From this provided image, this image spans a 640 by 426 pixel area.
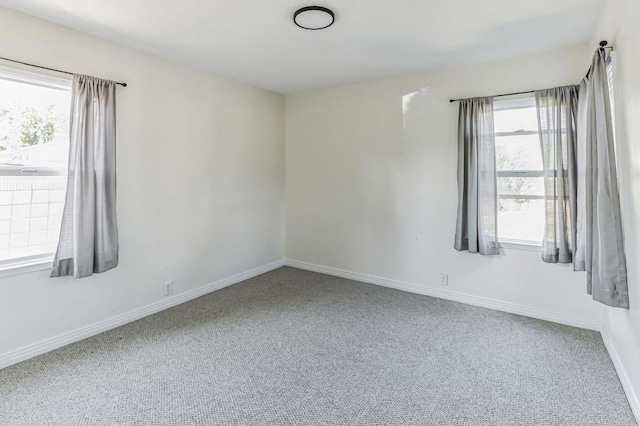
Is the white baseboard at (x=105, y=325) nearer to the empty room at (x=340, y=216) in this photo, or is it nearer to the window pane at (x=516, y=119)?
the empty room at (x=340, y=216)

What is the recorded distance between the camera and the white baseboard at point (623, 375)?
68.9 inches

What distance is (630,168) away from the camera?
1.83 m

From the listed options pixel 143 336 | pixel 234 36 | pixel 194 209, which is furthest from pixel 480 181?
pixel 143 336

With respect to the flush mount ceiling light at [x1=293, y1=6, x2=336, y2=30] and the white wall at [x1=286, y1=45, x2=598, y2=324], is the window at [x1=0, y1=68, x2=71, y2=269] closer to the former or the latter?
the flush mount ceiling light at [x1=293, y1=6, x2=336, y2=30]

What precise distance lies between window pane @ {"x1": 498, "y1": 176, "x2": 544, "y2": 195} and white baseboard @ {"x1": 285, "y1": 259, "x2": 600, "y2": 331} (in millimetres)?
1110

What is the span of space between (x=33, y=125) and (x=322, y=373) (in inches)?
109

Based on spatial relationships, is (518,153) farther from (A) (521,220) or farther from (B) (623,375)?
(B) (623,375)

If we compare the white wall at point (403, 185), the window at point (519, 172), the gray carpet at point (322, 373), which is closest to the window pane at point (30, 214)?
the gray carpet at point (322, 373)

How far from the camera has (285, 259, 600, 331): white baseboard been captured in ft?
9.59

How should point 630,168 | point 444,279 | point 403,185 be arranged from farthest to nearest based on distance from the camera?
1. point 403,185
2. point 444,279
3. point 630,168

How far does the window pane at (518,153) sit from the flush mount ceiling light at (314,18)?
2.03 metres

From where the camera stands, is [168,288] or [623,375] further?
[168,288]

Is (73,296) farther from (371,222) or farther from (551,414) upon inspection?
(551,414)

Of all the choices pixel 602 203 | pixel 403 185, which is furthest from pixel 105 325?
pixel 602 203
